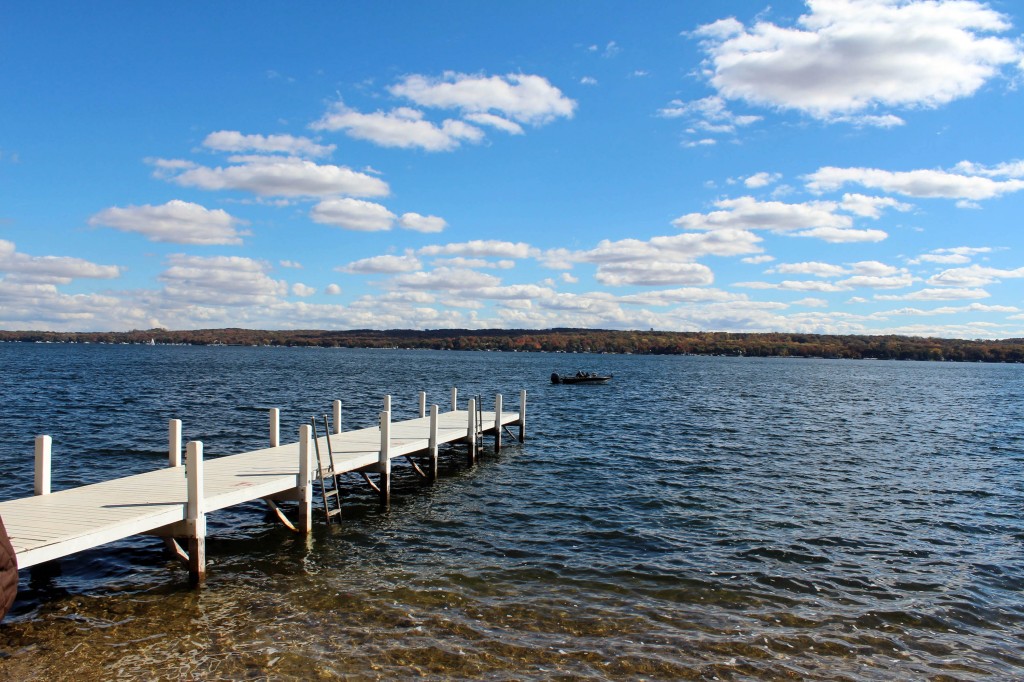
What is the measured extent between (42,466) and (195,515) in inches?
144

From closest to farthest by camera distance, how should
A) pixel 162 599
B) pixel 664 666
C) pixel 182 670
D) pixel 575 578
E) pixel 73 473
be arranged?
pixel 182 670, pixel 664 666, pixel 162 599, pixel 575 578, pixel 73 473

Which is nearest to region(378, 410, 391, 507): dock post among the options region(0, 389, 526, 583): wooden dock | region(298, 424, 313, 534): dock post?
region(0, 389, 526, 583): wooden dock

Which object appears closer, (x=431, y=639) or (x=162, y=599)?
(x=431, y=639)

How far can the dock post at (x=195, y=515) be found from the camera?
38.6 ft

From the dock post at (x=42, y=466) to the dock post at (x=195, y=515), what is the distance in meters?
3.27

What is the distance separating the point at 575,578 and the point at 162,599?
7.08 metres

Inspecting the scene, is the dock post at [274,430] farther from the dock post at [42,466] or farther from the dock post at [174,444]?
the dock post at [42,466]

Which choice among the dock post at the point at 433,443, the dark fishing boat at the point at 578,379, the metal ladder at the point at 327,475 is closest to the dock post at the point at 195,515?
the metal ladder at the point at 327,475

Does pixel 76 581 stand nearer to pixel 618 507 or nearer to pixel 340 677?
pixel 340 677

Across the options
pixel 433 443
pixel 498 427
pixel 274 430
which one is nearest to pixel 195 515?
pixel 274 430

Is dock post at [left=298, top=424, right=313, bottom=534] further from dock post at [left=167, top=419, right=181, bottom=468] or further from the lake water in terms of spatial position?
dock post at [left=167, top=419, right=181, bottom=468]

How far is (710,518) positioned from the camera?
17547 mm

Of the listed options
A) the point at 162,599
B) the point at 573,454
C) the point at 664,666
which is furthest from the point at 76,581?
the point at 573,454

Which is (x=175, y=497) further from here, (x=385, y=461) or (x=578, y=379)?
(x=578, y=379)
